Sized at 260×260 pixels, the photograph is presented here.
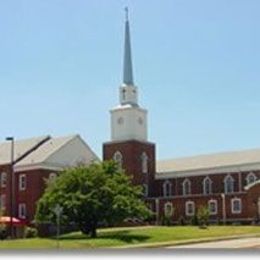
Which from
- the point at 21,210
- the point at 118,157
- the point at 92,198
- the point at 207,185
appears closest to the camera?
the point at 92,198

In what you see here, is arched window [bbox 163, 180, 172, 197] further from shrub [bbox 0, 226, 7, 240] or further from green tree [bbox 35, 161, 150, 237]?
green tree [bbox 35, 161, 150, 237]

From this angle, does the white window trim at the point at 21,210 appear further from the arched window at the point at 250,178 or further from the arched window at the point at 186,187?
the arched window at the point at 250,178

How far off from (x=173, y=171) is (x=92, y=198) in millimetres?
28395

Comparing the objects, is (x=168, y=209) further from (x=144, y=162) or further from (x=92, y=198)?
(x=92, y=198)

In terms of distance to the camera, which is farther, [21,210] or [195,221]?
[21,210]

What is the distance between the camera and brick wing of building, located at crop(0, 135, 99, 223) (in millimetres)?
68375

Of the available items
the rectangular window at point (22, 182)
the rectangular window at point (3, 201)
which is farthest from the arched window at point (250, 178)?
the rectangular window at point (3, 201)

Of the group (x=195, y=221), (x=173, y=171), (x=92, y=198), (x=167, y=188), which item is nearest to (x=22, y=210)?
(x=195, y=221)

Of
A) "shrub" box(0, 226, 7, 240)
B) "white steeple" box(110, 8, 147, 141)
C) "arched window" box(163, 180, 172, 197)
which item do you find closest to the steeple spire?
"white steeple" box(110, 8, 147, 141)

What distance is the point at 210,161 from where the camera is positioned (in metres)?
79.3

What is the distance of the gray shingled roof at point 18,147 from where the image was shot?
71750 millimetres

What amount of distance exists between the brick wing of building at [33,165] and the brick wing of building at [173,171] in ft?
15.9

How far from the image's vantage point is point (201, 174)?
77938 millimetres

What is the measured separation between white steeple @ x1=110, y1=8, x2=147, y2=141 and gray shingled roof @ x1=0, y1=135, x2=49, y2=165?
755 centimetres
